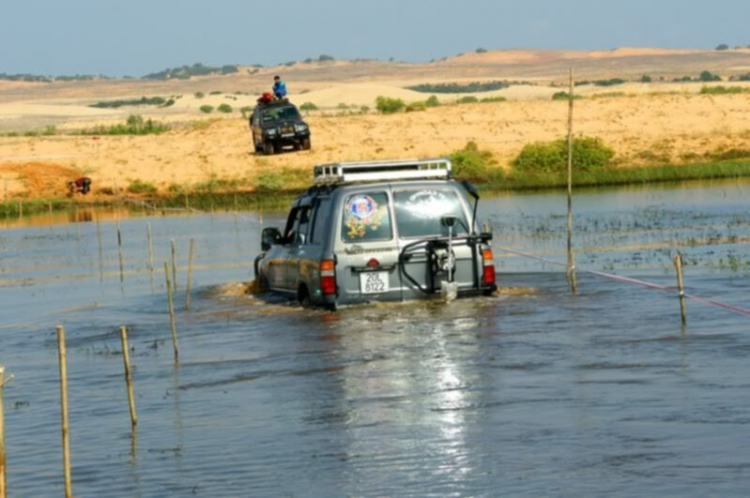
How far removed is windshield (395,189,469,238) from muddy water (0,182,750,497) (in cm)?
87

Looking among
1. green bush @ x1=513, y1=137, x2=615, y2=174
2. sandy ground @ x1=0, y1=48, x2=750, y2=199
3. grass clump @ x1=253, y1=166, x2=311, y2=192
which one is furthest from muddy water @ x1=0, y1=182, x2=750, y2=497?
sandy ground @ x1=0, y1=48, x2=750, y2=199

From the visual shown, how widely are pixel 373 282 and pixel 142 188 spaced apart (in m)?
38.6

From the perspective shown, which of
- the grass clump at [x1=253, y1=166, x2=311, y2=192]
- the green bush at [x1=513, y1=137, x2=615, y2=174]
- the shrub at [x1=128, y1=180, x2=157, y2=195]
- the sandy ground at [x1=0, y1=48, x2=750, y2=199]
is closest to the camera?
the grass clump at [x1=253, y1=166, x2=311, y2=192]

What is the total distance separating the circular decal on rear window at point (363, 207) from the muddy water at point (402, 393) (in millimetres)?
1039

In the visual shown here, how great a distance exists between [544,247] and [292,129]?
26.2 meters

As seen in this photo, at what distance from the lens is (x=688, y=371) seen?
1408 cm

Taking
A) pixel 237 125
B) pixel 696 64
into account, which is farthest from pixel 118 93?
pixel 237 125

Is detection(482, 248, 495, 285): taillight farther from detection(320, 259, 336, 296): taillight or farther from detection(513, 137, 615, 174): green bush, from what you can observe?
detection(513, 137, 615, 174): green bush

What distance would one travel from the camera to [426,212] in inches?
703

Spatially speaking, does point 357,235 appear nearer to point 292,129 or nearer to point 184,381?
point 184,381

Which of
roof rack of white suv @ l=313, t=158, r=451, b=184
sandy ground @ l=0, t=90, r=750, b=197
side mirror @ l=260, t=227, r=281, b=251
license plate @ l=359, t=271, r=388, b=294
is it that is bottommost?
license plate @ l=359, t=271, r=388, b=294

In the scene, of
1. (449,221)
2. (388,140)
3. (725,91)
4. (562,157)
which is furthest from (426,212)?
(725,91)

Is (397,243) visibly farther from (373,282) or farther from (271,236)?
(271,236)

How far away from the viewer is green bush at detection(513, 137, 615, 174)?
54.4 m
